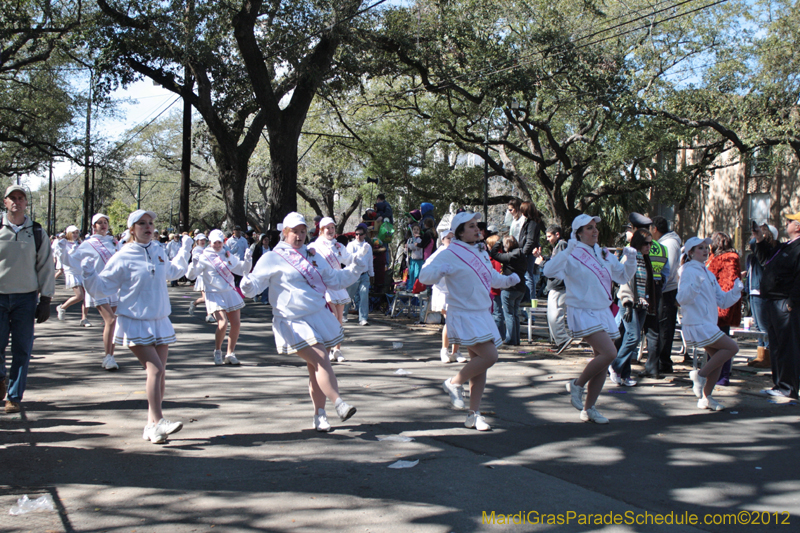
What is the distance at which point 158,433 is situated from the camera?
5598 mm

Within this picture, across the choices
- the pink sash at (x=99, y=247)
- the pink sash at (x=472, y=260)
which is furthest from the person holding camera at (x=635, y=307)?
the pink sash at (x=99, y=247)

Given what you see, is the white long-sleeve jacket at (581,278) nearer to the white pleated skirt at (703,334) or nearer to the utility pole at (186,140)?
the white pleated skirt at (703,334)

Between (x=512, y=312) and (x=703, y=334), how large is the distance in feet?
13.4

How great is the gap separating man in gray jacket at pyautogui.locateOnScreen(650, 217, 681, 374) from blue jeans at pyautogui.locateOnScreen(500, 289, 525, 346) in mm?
2212

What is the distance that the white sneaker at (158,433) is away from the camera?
220 inches

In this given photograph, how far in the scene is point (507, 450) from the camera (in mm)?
5508

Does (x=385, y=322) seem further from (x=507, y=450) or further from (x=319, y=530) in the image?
(x=319, y=530)

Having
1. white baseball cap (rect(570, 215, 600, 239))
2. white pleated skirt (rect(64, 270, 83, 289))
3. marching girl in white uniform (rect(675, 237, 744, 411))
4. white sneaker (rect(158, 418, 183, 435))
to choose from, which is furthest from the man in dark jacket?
white pleated skirt (rect(64, 270, 83, 289))

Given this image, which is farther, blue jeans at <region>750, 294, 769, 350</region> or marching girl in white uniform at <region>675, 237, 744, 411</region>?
blue jeans at <region>750, 294, 769, 350</region>

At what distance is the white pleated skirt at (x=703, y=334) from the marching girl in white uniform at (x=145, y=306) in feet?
16.1

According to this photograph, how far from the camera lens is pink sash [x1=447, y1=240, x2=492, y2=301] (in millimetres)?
6254

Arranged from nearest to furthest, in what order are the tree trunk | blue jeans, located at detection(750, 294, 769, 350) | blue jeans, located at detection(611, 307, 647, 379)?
1. blue jeans, located at detection(611, 307, 647, 379)
2. blue jeans, located at detection(750, 294, 769, 350)
3. the tree trunk

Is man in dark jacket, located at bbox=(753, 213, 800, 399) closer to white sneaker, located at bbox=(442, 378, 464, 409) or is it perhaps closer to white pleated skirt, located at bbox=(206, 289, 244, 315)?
white sneaker, located at bbox=(442, 378, 464, 409)

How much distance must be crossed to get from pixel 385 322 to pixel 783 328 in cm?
798
